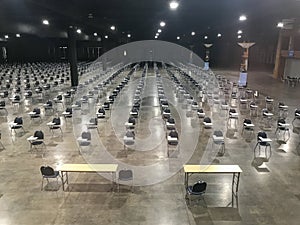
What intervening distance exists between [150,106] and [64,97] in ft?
24.3

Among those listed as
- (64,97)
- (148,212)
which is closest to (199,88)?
(64,97)

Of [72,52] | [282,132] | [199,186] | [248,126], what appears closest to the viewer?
[199,186]

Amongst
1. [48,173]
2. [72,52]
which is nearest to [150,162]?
[48,173]

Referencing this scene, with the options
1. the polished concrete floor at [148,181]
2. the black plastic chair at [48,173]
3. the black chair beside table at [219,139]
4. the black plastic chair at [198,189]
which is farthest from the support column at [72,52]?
the black plastic chair at [198,189]

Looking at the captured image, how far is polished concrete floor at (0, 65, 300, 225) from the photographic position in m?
8.43

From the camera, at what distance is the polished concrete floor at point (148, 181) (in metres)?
8.43

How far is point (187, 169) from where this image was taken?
958cm

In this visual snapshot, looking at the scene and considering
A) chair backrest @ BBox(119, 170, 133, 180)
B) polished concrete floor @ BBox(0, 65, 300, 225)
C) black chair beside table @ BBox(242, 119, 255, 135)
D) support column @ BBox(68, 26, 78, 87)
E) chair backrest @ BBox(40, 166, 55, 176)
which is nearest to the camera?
polished concrete floor @ BBox(0, 65, 300, 225)

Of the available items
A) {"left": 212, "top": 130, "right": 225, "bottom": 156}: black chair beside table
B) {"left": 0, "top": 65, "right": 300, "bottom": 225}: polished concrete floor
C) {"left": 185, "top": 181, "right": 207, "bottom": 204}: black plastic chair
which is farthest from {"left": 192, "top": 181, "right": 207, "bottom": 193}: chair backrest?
{"left": 212, "top": 130, "right": 225, "bottom": 156}: black chair beside table

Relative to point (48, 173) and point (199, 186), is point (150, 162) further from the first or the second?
point (48, 173)

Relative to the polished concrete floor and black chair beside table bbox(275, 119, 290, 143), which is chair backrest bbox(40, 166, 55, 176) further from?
black chair beside table bbox(275, 119, 290, 143)

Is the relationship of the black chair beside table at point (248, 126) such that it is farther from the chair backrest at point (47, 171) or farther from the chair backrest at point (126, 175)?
the chair backrest at point (47, 171)

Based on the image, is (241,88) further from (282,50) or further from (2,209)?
(2,209)

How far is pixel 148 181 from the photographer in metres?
10.4
